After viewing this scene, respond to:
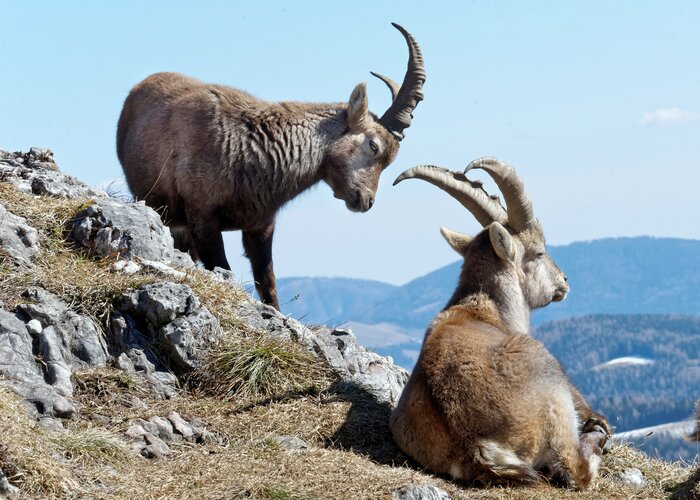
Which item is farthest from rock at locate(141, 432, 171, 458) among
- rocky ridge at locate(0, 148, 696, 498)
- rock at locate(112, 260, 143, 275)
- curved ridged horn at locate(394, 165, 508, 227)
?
curved ridged horn at locate(394, 165, 508, 227)

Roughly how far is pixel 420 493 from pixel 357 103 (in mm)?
7200

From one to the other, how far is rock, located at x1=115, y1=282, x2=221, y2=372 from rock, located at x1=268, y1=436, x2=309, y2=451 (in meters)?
1.39

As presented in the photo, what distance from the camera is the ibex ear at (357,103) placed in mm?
13250

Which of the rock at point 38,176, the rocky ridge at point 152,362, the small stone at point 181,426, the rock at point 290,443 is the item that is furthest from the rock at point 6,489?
the rock at point 38,176

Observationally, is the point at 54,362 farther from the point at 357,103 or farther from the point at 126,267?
the point at 357,103

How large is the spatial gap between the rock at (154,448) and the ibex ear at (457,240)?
12.4ft

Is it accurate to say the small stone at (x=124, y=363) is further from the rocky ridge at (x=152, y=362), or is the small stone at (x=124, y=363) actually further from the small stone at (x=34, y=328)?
the small stone at (x=34, y=328)

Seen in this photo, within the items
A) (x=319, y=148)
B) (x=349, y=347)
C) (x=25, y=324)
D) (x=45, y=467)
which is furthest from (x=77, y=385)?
(x=319, y=148)

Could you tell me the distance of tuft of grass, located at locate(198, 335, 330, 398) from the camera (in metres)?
9.22

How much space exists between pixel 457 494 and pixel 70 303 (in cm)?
411

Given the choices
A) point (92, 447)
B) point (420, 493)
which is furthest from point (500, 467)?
point (92, 447)

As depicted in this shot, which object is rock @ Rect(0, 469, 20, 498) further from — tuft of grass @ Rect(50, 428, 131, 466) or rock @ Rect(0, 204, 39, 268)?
rock @ Rect(0, 204, 39, 268)

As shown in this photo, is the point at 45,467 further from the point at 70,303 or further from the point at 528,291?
the point at 528,291

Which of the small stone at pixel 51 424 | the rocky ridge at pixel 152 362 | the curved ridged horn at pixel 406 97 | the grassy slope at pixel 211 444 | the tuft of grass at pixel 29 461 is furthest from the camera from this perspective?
the curved ridged horn at pixel 406 97
